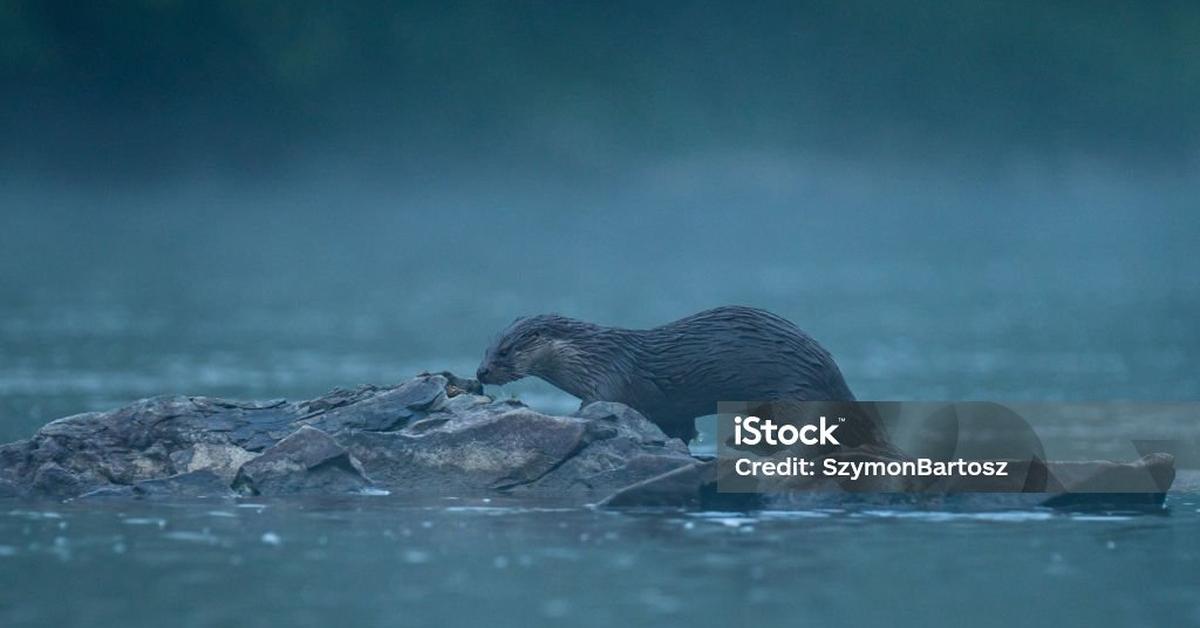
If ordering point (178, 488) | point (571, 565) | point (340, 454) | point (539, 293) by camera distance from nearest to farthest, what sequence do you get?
point (571, 565)
point (178, 488)
point (340, 454)
point (539, 293)

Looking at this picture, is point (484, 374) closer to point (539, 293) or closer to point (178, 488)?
point (178, 488)

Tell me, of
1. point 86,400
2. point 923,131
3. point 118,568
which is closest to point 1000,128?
point 923,131

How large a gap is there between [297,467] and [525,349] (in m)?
1.69

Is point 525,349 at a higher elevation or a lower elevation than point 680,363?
higher

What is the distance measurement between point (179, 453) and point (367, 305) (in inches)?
1433

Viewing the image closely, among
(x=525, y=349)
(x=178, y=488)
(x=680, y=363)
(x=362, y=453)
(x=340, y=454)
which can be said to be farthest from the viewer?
(x=525, y=349)

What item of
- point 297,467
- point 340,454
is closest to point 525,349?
point 340,454

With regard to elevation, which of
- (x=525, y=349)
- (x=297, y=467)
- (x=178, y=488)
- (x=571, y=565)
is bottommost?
(x=571, y=565)

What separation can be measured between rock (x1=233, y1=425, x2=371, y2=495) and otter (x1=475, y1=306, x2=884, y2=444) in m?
1.35

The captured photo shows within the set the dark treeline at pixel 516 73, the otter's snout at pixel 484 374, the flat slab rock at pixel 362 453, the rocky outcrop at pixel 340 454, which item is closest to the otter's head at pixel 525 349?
the otter's snout at pixel 484 374

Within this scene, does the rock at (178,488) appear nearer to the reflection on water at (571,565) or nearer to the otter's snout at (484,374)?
the reflection on water at (571,565)

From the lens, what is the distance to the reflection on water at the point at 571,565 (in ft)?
31.0

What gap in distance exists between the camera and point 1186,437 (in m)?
17.2

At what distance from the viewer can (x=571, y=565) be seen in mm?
10469
